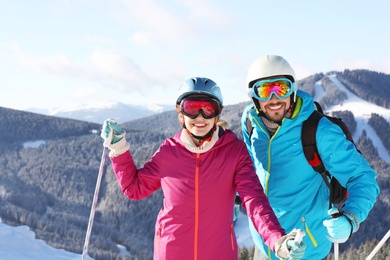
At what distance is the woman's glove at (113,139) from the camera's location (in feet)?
12.7

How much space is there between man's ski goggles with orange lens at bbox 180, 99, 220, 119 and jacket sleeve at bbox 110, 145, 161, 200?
0.44 metres

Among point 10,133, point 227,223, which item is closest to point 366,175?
point 227,223

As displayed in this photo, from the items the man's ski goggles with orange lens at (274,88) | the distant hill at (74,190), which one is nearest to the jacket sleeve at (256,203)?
the man's ski goggles with orange lens at (274,88)

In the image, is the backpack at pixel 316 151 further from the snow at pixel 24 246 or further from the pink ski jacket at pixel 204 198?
the snow at pixel 24 246

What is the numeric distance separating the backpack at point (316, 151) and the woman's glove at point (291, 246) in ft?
3.22

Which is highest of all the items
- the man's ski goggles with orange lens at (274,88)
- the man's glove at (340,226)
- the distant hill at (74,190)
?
the distant hill at (74,190)

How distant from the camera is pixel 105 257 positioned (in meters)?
72.9

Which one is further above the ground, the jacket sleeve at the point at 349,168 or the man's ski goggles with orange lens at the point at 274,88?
the man's ski goggles with orange lens at the point at 274,88

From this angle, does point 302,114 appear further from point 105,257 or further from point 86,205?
point 86,205

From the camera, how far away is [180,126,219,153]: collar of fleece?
3752 mm

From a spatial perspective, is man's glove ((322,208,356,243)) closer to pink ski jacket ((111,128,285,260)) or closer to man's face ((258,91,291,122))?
pink ski jacket ((111,128,285,260))

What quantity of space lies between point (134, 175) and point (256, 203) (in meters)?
1.05

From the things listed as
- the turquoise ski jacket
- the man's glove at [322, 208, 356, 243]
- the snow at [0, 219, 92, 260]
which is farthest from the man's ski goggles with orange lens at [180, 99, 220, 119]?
the snow at [0, 219, 92, 260]

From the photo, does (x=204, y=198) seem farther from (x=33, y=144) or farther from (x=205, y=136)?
(x=33, y=144)
